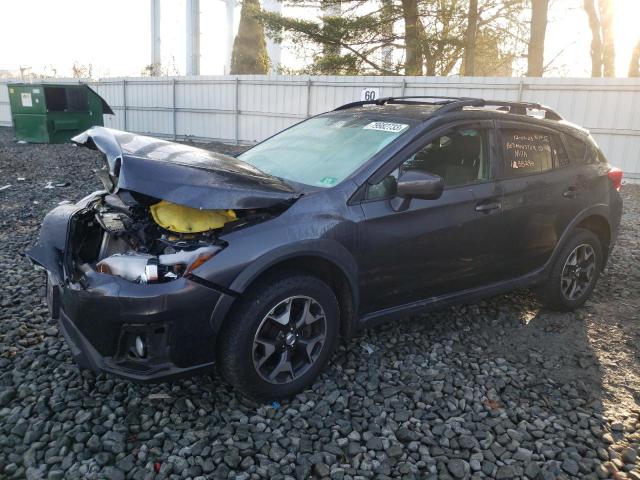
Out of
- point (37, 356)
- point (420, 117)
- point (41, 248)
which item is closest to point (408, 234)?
point (420, 117)

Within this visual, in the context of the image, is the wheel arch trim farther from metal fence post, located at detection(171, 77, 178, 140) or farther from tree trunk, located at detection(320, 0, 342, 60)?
metal fence post, located at detection(171, 77, 178, 140)

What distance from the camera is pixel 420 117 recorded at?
3479 mm

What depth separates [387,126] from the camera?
3.51 m

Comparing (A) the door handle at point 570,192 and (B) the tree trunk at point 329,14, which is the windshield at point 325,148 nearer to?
(A) the door handle at point 570,192

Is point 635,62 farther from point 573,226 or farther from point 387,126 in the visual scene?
point 387,126

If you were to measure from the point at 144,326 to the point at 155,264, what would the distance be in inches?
11.9

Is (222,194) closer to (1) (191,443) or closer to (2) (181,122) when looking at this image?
(1) (191,443)

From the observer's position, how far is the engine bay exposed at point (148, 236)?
2545 millimetres

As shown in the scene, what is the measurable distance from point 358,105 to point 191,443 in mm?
2921

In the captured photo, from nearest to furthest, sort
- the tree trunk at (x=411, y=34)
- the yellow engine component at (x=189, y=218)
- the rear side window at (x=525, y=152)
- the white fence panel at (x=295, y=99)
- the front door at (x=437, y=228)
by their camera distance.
Answer: 1. the yellow engine component at (x=189, y=218)
2. the front door at (x=437, y=228)
3. the rear side window at (x=525, y=152)
4. the white fence panel at (x=295, y=99)
5. the tree trunk at (x=411, y=34)

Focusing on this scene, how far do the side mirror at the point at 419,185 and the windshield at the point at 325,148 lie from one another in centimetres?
35

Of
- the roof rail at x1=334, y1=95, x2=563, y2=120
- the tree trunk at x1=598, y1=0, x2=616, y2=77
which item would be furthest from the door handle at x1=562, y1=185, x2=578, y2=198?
the tree trunk at x1=598, y1=0, x2=616, y2=77

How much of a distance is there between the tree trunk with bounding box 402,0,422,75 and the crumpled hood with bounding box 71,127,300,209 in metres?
14.3

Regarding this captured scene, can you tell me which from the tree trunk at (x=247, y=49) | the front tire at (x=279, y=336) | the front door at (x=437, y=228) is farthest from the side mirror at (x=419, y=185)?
the tree trunk at (x=247, y=49)
